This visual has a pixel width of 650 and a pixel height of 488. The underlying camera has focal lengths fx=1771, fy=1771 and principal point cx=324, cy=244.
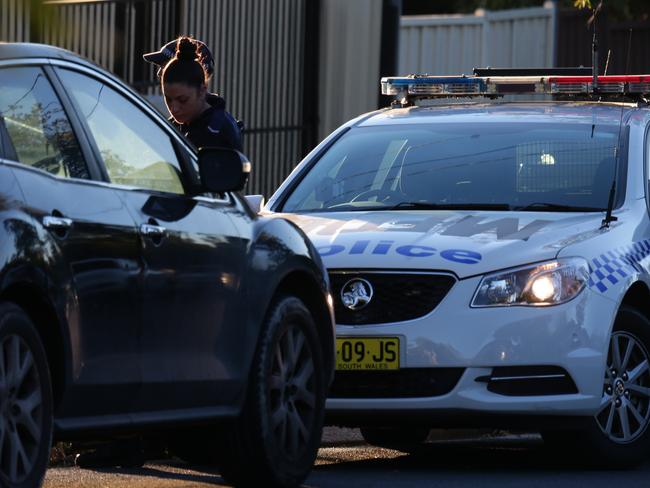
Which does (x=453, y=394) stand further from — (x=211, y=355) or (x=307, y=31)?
(x=307, y=31)

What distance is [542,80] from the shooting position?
9.41m

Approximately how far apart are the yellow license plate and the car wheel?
827 millimetres

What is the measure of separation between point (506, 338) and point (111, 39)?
7638 mm

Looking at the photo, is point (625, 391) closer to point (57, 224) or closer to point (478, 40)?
point (57, 224)

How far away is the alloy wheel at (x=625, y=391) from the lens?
297 inches

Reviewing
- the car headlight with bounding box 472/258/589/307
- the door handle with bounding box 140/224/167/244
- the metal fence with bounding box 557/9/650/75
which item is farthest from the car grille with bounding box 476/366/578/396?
the metal fence with bounding box 557/9/650/75

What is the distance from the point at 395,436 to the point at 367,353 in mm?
1392

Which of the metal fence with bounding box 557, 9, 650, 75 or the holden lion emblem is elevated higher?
the metal fence with bounding box 557, 9, 650, 75

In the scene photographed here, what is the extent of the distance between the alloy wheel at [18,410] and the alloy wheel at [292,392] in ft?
4.83

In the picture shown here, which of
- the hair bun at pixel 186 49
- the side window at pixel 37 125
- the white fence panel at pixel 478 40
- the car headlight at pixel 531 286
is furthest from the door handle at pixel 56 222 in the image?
the white fence panel at pixel 478 40

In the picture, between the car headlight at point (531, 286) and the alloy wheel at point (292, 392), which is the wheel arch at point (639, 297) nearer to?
the car headlight at point (531, 286)

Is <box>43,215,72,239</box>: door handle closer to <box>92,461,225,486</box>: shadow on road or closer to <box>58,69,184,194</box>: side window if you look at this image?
<box>58,69,184,194</box>: side window

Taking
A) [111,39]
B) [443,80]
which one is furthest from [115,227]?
[111,39]

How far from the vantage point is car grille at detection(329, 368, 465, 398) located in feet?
24.0
